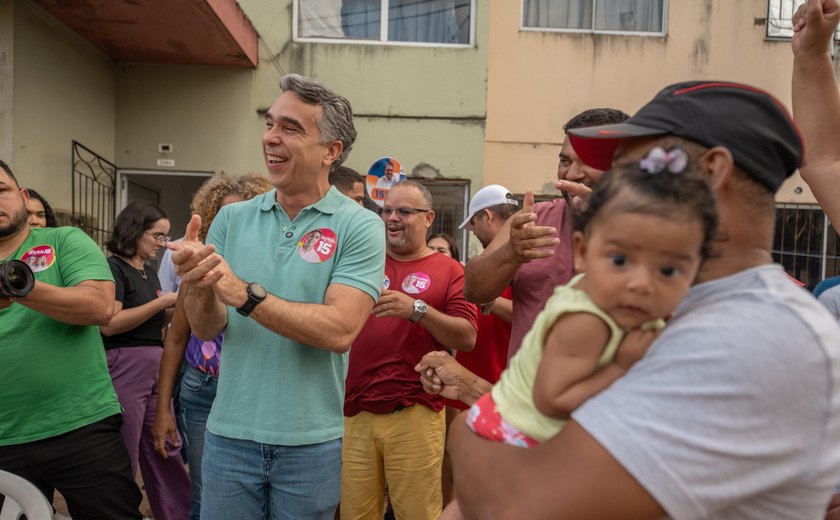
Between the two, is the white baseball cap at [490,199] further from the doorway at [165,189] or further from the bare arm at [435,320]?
the doorway at [165,189]

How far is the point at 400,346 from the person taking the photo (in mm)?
4160

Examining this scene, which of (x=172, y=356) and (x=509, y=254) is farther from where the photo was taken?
(x=172, y=356)

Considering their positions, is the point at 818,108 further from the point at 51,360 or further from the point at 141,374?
the point at 141,374

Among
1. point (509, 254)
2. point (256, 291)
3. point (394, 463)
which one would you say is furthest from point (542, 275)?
point (394, 463)

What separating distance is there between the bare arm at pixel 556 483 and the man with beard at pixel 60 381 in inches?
93.4

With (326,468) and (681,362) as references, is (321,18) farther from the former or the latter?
(681,362)

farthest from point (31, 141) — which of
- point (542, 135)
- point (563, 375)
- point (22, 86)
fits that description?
point (563, 375)

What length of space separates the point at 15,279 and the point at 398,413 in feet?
7.03

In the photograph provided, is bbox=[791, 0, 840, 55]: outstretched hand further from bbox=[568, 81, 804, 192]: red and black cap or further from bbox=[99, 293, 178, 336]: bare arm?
bbox=[99, 293, 178, 336]: bare arm

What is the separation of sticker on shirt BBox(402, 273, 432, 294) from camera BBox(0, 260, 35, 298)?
81.8 inches

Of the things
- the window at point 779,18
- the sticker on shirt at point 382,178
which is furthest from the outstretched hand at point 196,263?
the window at point 779,18

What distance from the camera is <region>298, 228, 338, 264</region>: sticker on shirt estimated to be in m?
2.66

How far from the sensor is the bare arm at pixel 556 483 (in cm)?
114

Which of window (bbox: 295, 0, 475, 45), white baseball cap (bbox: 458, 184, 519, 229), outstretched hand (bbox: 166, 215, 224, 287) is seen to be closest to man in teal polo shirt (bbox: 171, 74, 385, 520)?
outstretched hand (bbox: 166, 215, 224, 287)
